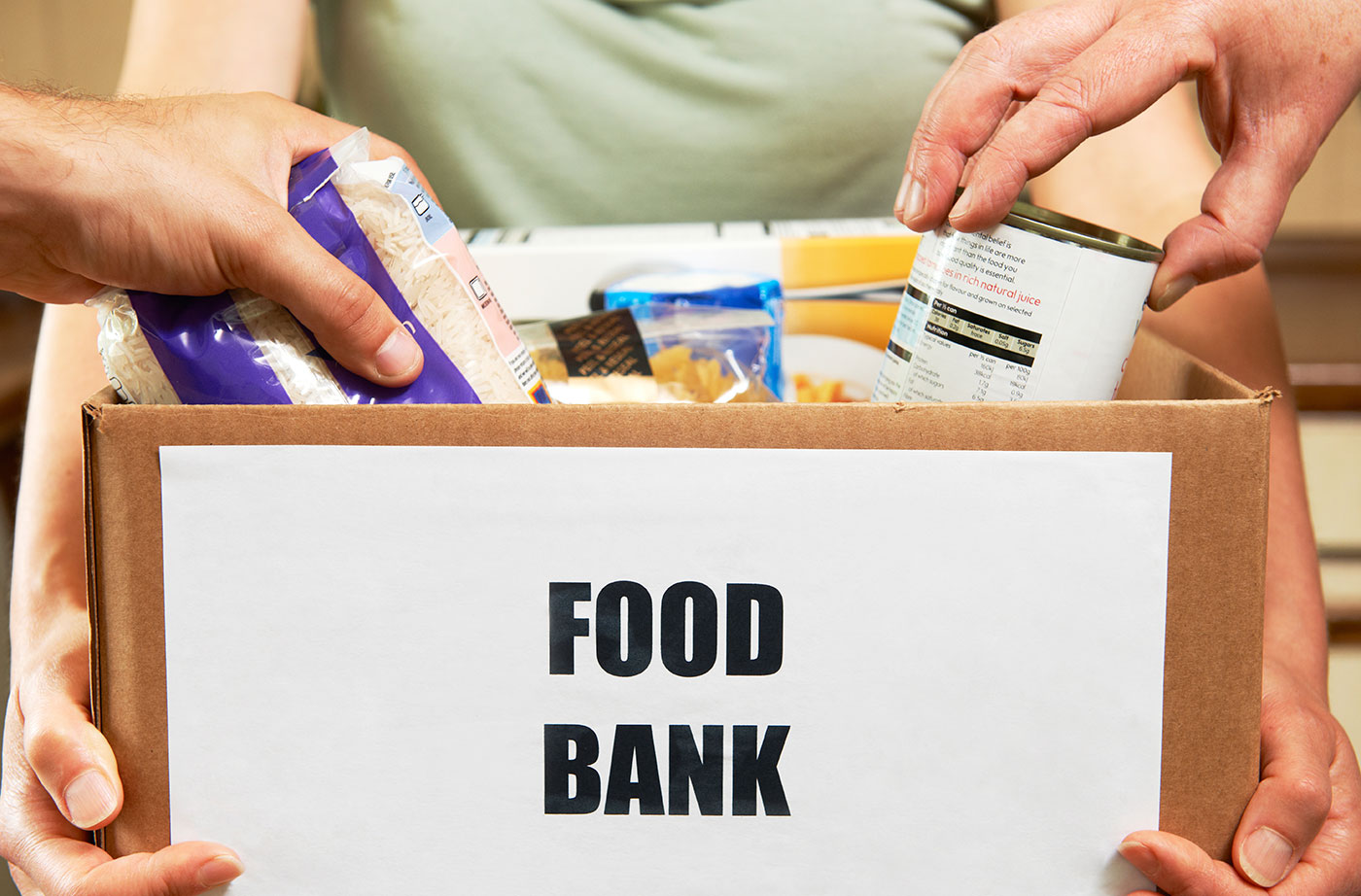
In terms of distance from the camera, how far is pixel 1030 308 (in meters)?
0.43

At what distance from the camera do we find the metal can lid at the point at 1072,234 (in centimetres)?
42

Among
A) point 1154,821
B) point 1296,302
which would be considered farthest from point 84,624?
point 1296,302

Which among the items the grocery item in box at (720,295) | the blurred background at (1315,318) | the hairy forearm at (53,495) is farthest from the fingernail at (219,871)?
the blurred background at (1315,318)

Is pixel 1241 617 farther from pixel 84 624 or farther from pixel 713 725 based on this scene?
pixel 84 624

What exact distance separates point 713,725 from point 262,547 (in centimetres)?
21

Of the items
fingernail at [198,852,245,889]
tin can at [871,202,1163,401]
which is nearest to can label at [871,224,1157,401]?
tin can at [871,202,1163,401]

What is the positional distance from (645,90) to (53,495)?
0.58 meters

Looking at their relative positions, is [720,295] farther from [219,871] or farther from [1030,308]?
[219,871]

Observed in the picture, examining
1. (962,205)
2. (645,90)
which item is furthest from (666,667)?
(645,90)

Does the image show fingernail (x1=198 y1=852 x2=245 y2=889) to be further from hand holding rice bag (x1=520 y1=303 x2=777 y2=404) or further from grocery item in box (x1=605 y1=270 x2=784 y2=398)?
grocery item in box (x1=605 y1=270 x2=784 y2=398)

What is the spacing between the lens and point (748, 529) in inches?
15.4

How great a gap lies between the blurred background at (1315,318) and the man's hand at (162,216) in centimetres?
134

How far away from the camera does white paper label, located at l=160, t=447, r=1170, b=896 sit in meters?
0.39

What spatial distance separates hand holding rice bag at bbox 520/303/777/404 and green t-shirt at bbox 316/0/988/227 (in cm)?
26
